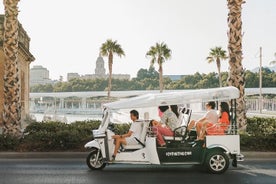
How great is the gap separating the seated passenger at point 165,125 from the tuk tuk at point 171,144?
0.39 ft

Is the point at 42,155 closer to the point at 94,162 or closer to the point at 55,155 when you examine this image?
the point at 55,155

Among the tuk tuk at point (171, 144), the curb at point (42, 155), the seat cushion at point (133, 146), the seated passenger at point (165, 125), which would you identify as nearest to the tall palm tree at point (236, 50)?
the tuk tuk at point (171, 144)

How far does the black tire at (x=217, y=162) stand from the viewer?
10.2 metres

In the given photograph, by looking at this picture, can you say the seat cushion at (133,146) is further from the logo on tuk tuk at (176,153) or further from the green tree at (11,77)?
the green tree at (11,77)

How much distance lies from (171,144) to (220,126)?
1.28 m

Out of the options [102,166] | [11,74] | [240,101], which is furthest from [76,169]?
[240,101]

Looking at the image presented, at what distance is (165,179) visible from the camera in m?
9.51

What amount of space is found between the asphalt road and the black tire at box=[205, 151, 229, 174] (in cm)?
17

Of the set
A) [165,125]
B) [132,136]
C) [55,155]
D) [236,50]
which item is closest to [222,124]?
[165,125]

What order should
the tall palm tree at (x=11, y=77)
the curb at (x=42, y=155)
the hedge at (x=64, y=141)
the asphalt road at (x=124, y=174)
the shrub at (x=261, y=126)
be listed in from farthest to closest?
the tall palm tree at (x=11, y=77) < the shrub at (x=261, y=126) < the hedge at (x=64, y=141) < the curb at (x=42, y=155) < the asphalt road at (x=124, y=174)

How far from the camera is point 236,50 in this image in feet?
54.4

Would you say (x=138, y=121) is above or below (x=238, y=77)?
below

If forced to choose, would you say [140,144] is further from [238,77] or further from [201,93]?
[238,77]

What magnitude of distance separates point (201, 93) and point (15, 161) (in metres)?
5.91
